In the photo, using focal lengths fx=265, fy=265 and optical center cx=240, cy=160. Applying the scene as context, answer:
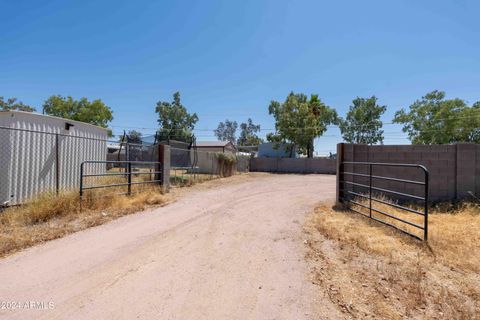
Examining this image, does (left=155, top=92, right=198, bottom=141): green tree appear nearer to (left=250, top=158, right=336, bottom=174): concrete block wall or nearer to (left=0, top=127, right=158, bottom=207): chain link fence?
(left=250, top=158, right=336, bottom=174): concrete block wall

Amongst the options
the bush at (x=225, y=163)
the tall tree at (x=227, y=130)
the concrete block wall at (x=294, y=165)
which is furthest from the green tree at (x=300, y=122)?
the tall tree at (x=227, y=130)

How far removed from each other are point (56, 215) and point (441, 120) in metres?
37.7

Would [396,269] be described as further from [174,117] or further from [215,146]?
[174,117]

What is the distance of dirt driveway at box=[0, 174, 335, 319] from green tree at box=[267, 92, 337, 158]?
1033 inches

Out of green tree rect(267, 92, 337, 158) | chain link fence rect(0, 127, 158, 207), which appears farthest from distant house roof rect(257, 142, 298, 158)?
chain link fence rect(0, 127, 158, 207)

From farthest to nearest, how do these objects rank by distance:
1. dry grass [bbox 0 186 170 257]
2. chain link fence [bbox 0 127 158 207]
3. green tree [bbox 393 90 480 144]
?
green tree [bbox 393 90 480 144], chain link fence [bbox 0 127 158 207], dry grass [bbox 0 186 170 257]

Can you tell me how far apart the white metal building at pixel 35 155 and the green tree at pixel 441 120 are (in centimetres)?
3627

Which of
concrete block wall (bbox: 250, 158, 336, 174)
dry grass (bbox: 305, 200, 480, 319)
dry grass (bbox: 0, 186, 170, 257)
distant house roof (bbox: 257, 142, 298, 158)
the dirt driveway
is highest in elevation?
distant house roof (bbox: 257, 142, 298, 158)

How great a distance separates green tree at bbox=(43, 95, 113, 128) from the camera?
33.4 metres

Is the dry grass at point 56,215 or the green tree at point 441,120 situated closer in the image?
the dry grass at point 56,215

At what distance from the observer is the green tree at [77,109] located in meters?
33.4

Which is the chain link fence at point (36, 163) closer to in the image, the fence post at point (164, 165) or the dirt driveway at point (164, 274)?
the fence post at point (164, 165)

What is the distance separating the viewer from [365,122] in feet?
124

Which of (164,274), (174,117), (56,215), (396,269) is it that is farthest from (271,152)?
(164,274)
